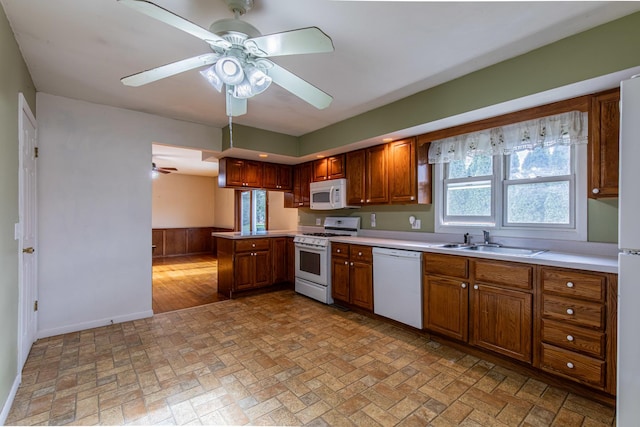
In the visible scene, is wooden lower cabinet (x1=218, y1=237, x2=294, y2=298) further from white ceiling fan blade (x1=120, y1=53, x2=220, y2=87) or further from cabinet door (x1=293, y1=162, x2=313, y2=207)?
white ceiling fan blade (x1=120, y1=53, x2=220, y2=87)

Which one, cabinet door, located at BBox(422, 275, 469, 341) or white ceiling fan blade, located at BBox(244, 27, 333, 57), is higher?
white ceiling fan blade, located at BBox(244, 27, 333, 57)

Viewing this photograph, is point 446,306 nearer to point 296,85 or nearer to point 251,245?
point 296,85

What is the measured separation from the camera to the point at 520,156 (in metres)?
2.87

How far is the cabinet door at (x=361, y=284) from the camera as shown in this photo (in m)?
3.47

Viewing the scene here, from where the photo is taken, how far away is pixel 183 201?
8.82 m

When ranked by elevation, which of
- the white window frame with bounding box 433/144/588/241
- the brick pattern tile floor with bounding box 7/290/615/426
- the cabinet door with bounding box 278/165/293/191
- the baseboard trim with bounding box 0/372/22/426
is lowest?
the brick pattern tile floor with bounding box 7/290/615/426

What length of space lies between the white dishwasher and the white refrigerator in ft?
5.20

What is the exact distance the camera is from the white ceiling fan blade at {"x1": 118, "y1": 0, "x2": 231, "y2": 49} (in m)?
1.22

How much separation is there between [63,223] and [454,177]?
429 centimetres

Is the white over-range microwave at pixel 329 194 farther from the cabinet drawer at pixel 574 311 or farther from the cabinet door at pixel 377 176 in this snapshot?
the cabinet drawer at pixel 574 311

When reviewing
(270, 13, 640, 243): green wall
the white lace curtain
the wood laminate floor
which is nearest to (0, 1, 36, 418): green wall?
the wood laminate floor

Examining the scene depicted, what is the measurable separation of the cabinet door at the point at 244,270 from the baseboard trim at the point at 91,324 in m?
1.14

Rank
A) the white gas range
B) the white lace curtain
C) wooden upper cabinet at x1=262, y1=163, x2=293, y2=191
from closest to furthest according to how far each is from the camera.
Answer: the white lace curtain
the white gas range
wooden upper cabinet at x1=262, y1=163, x2=293, y2=191

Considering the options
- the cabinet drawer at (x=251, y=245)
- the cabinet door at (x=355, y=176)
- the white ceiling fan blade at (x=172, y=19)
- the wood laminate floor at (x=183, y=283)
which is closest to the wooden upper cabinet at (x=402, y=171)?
the cabinet door at (x=355, y=176)
